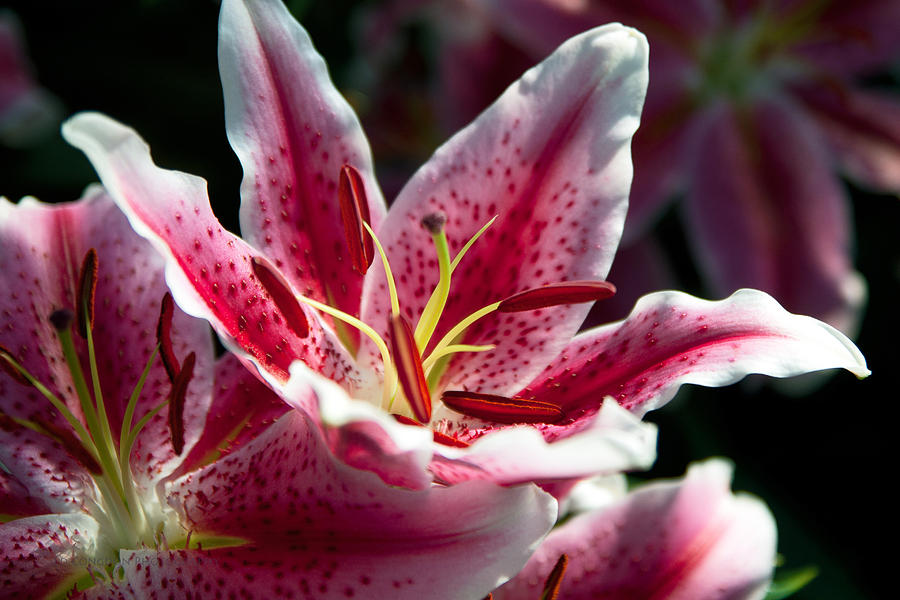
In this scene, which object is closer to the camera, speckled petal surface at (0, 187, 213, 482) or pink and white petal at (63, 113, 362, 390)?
pink and white petal at (63, 113, 362, 390)

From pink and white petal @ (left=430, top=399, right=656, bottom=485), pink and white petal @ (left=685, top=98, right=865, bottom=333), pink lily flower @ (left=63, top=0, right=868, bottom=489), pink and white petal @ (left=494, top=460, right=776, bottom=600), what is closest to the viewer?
pink and white petal @ (left=430, top=399, right=656, bottom=485)

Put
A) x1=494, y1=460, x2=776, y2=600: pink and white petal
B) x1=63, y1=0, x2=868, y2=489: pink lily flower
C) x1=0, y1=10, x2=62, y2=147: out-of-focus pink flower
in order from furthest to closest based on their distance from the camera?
x1=0, y1=10, x2=62, y2=147: out-of-focus pink flower
x1=494, y1=460, x2=776, y2=600: pink and white petal
x1=63, y1=0, x2=868, y2=489: pink lily flower

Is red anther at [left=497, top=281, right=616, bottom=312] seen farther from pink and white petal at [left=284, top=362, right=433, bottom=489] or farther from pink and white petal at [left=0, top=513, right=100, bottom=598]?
pink and white petal at [left=0, top=513, right=100, bottom=598]

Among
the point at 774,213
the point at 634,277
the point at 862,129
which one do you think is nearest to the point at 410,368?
the point at 634,277

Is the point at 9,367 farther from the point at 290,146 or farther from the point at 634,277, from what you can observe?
the point at 634,277

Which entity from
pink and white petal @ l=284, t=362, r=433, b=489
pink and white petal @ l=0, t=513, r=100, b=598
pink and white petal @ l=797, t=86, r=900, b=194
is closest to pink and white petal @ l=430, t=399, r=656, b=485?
pink and white petal @ l=284, t=362, r=433, b=489

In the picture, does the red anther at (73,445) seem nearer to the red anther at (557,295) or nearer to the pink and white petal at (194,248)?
the pink and white petal at (194,248)
